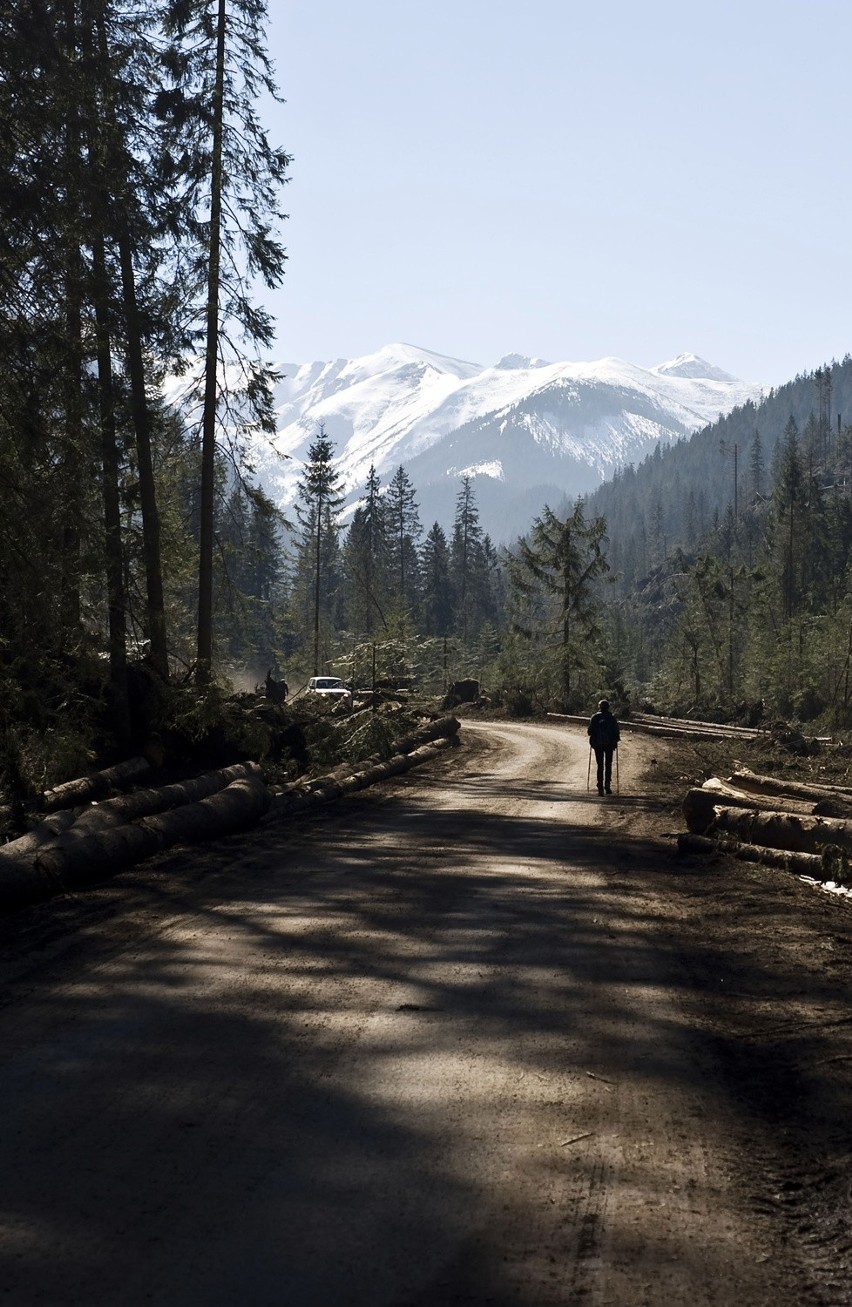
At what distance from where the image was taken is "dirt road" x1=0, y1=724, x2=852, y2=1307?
13.3 ft

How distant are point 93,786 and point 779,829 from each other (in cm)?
952

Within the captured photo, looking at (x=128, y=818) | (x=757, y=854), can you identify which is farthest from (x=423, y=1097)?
(x=128, y=818)

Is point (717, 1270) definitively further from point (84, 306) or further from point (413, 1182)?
point (84, 306)

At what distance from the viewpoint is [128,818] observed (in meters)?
14.0

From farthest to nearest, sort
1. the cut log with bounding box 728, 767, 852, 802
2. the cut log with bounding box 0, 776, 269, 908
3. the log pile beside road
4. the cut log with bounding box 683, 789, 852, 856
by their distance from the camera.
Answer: the cut log with bounding box 728, 767, 852, 802 < the cut log with bounding box 683, 789, 852, 856 < the log pile beside road < the cut log with bounding box 0, 776, 269, 908

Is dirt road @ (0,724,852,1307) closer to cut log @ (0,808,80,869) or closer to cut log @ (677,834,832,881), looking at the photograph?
cut log @ (0,808,80,869)

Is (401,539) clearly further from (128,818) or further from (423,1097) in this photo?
(423,1097)

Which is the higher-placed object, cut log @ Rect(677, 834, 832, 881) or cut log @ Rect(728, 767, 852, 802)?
cut log @ Rect(728, 767, 852, 802)

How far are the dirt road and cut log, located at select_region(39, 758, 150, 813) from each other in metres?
4.98

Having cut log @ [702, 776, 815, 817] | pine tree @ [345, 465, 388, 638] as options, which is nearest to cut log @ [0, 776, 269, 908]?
cut log @ [702, 776, 815, 817]

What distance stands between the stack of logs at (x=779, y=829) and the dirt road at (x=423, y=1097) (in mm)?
1214

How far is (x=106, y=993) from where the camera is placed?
731 cm

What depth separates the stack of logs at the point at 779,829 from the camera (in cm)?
1196

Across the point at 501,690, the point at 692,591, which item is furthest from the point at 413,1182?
the point at 692,591
